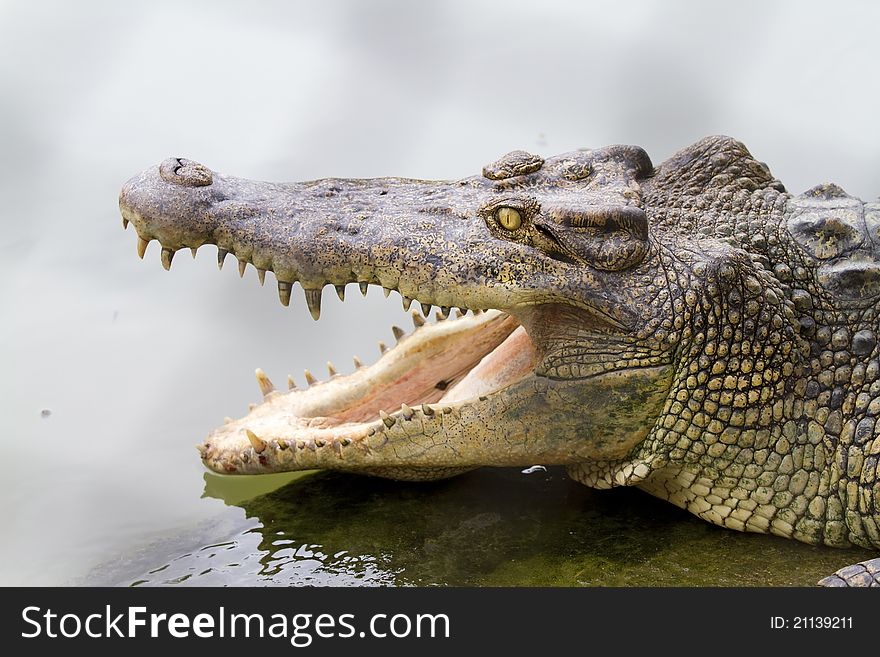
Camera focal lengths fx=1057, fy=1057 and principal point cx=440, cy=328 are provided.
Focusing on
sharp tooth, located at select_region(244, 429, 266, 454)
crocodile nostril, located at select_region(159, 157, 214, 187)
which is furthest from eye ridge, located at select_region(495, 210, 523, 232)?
sharp tooth, located at select_region(244, 429, 266, 454)

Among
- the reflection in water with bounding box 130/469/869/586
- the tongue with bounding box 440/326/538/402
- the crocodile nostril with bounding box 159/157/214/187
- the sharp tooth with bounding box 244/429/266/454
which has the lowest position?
the reflection in water with bounding box 130/469/869/586

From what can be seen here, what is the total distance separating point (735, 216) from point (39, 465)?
268cm

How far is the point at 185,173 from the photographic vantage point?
11.0 feet

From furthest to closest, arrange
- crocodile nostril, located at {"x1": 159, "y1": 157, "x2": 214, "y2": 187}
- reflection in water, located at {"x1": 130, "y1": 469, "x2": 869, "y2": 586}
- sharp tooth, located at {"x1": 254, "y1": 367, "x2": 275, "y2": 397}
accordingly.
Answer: sharp tooth, located at {"x1": 254, "y1": 367, "x2": 275, "y2": 397}
crocodile nostril, located at {"x1": 159, "y1": 157, "x2": 214, "y2": 187}
reflection in water, located at {"x1": 130, "y1": 469, "x2": 869, "y2": 586}

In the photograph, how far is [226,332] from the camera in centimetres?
511

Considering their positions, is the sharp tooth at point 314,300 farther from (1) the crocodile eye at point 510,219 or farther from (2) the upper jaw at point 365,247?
(1) the crocodile eye at point 510,219

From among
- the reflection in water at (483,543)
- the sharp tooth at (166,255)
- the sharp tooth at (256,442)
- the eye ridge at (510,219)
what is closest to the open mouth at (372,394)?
the sharp tooth at (256,442)

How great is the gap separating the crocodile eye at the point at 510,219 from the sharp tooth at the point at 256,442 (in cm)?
108

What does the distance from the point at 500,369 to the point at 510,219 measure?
50 cm

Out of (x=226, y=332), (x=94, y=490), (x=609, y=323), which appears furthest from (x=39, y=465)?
(x=609, y=323)

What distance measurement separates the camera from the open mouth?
3457 millimetres

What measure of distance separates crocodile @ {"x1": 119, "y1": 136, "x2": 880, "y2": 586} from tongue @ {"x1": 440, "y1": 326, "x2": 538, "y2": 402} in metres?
0.01

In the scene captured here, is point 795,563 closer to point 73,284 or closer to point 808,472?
point 808,472

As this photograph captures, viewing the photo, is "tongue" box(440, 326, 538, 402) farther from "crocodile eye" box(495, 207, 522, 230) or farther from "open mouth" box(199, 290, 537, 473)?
"crocodile eye" box(495, 207, 522, 230)
